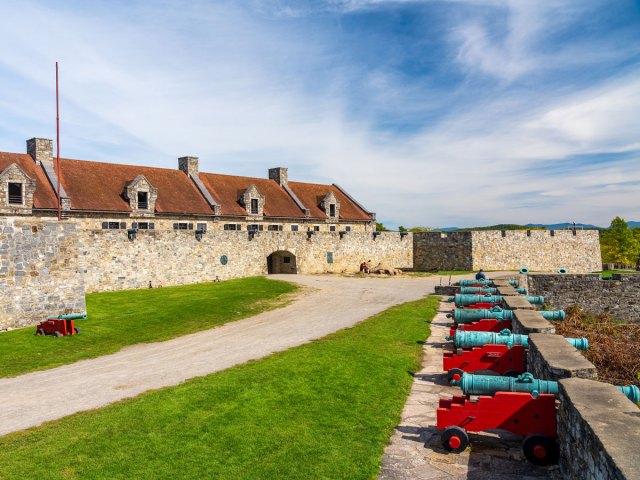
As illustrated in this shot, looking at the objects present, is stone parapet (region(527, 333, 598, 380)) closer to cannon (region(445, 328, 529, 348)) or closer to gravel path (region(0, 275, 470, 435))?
cannon (region(445, 328, 529, 348))

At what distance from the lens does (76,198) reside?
30.6 meters

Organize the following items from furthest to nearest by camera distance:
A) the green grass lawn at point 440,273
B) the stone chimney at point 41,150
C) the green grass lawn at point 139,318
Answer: the green grass lawn at point 440,273 < the stone chimney at point 41,150 < the green grass lawn at point 139,318

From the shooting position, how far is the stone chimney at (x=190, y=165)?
38781mm

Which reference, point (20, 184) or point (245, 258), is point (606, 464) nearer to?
point (245, 258)

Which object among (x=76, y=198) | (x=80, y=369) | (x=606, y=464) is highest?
(x=76, y=198)

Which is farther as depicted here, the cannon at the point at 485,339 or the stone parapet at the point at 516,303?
the stone parapet at the point at 516,303

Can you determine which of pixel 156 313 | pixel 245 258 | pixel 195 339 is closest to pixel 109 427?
pixel 195 339

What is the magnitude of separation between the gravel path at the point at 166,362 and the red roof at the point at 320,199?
22.0 meters

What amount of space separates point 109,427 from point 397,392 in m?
4.62

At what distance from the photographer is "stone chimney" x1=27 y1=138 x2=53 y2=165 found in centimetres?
3191

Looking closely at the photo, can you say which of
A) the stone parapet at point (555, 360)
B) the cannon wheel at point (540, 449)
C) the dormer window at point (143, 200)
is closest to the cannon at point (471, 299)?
the stone parapet at point (555, 360)

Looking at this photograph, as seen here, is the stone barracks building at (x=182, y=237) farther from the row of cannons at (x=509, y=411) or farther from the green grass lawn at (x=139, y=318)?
the row of cannons at (x=509, y=411)

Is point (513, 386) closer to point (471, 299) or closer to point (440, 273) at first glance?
point (471, 299)

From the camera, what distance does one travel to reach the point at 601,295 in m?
23.4
